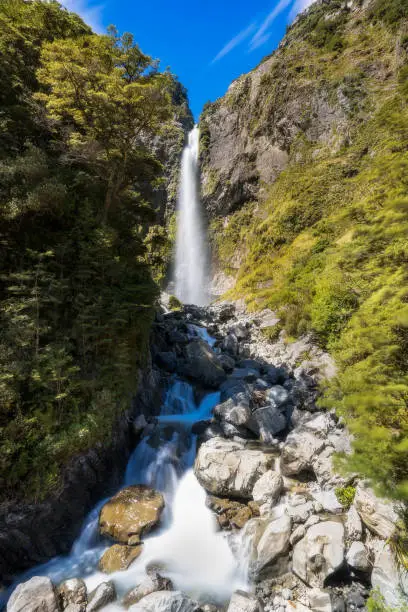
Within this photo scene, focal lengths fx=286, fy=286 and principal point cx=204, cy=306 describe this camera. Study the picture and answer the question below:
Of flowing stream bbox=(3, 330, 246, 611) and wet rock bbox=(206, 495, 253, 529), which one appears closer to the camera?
flowing stream bbox=(3, 330, 246, 611)

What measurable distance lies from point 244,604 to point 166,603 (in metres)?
1.63

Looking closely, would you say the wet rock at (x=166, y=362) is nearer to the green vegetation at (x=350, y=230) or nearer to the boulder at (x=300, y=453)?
the green vegetation at (x=350, y=230)

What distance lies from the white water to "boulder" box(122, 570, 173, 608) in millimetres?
230

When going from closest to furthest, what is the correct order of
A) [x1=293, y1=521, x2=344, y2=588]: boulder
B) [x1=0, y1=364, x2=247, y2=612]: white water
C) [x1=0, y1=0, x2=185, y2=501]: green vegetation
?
[x1=293, y1=521, x2=344, y2=588]: boulder < [x1=0, y1=364, x2=247, y2=612]: white water < [x1=0, y1=0, x2=185, y2=501]: green vegetation

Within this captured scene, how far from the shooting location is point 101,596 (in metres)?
6.41

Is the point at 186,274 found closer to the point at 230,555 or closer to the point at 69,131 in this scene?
the point at 69,131

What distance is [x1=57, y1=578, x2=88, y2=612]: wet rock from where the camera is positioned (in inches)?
252

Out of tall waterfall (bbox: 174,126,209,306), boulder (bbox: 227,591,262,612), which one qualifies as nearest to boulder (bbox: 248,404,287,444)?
boulder (bbox: 227,591,262,612)

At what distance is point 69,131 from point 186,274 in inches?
1376

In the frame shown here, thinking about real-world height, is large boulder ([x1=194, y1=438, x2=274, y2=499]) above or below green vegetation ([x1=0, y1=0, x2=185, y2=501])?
below

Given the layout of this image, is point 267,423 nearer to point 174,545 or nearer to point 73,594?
point 174,545

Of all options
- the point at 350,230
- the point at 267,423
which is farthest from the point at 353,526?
the point at 350,230

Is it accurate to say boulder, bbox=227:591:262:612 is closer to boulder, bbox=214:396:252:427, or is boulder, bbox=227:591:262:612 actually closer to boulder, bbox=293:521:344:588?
boulder, bbox=293:521:344:588

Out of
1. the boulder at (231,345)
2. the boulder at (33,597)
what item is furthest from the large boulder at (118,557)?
the boulder at (231,345)
